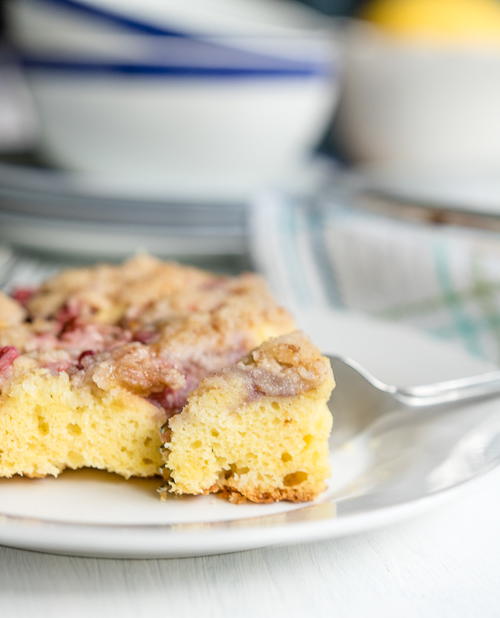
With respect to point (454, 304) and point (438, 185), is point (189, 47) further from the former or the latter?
point (454, 304)

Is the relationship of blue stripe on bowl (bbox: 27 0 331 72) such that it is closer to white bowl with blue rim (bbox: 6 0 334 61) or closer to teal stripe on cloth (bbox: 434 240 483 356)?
white bowl with blue rim (bbox: 6 0 334 61)

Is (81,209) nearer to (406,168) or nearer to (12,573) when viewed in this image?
(406,168)

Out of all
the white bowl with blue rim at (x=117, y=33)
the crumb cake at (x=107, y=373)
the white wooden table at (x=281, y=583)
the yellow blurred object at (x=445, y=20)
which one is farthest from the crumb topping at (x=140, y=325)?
the yellow blurred object at (x=445, y=20)

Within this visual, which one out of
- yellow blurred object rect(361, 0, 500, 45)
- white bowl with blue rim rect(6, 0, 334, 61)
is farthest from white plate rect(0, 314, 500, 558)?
yellow blurred object rect(361, 0, 500, 45)

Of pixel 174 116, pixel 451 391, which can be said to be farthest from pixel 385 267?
pixel 174 116

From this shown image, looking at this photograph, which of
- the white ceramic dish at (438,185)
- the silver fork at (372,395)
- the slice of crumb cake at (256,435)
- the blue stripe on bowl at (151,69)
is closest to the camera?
the slice of crumb cake at (256,435)

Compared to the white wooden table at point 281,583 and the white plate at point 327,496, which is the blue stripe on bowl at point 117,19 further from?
the white wooden table at point 281,583
